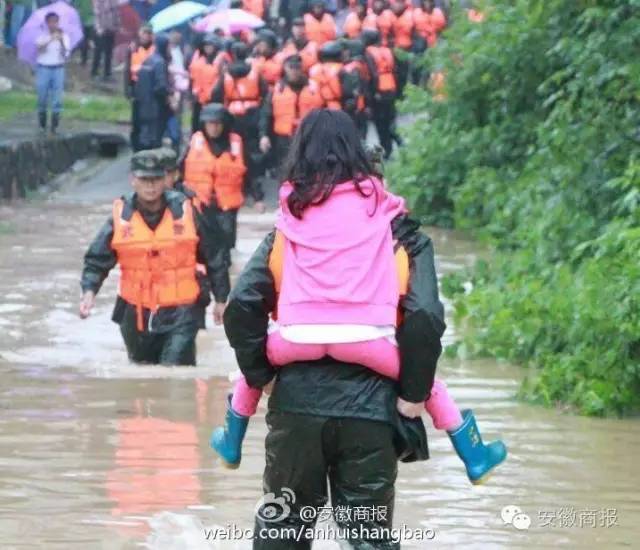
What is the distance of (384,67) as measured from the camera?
28875 mm

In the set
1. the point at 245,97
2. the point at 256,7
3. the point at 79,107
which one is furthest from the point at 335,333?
the point at 256,7

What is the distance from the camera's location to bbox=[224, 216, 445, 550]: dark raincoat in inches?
226

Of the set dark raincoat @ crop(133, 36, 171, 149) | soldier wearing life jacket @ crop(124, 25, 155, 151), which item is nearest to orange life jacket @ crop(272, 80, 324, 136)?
dark raincoat @ crop(133, 36, 171, 149)

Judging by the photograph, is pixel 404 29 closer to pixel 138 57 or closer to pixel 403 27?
pixel 403 27

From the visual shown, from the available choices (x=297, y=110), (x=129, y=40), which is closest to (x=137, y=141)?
(x=297, y=110)

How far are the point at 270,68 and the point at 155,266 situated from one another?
53.7ft

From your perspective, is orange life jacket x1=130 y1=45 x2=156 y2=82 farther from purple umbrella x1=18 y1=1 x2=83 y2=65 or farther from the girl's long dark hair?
the girl's long dark hair

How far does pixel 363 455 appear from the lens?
5750 millimetres

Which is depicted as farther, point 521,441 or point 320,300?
point 521,441

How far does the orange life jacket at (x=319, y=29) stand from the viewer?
31.9 m

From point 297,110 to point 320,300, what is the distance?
61.7 feet

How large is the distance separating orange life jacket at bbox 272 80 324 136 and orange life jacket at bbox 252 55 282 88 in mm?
2303

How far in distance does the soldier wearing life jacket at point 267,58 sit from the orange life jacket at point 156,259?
15710mm

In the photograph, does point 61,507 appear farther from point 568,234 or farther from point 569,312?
point 568,234
